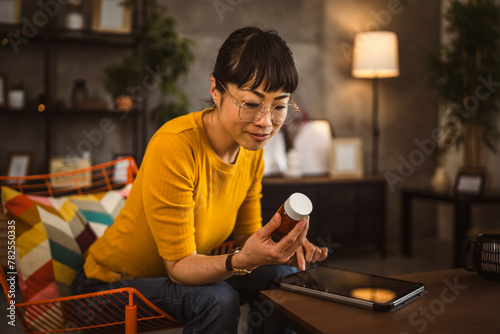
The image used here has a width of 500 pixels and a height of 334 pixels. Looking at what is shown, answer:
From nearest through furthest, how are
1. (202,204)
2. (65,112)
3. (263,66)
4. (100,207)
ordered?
1. (263,66)
2. (202,204)
3. (100,207)
4. (65,112)

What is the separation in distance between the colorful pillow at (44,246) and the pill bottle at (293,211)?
2.72ft

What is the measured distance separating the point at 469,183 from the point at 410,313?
106 inches

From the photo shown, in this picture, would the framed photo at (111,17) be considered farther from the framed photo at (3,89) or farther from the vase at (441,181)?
the vase at (441,181)

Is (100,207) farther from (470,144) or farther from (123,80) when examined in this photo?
(470,144)

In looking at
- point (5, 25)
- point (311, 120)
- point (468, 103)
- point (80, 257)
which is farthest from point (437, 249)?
point (5, 25)

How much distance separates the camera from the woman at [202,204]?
3.85ft

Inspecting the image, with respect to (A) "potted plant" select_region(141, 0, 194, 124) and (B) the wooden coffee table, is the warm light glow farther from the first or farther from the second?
(A) "potted plant" select_region(141, 0, 194, 124)

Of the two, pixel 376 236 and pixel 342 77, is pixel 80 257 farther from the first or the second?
pixel 342 77

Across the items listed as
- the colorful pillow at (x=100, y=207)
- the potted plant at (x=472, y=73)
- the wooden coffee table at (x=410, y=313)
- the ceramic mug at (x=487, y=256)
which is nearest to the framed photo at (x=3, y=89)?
the colorful pillow at (x=100, y=207)

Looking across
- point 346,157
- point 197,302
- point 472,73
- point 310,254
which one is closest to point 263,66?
point 310,254

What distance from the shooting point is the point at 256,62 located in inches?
46.7

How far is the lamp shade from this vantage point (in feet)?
11.8

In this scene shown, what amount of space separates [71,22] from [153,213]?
242 centimetres

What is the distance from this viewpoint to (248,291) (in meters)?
1.42
